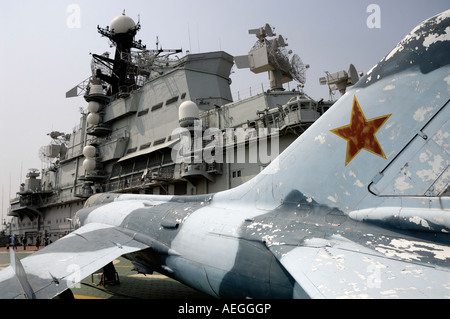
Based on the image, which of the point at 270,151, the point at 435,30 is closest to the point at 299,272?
the point at 435,30

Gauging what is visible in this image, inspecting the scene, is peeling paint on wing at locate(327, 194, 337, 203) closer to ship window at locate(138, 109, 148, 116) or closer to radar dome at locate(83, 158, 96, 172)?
ship window at locate(138, 109, 148, 116)

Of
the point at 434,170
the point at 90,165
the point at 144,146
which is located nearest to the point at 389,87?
the point at 434,170

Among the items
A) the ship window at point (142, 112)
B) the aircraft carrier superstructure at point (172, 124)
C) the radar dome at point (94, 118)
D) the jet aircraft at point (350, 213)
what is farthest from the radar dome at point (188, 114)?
the jet aircraft at point (350, 213)

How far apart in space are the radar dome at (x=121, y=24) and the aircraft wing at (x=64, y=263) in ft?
125

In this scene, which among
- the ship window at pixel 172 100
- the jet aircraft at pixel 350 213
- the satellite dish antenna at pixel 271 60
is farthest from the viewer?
the ship window at pixel 172 100

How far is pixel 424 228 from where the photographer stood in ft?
13.0

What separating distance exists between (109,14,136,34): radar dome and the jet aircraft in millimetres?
40152

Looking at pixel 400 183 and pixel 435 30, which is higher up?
pixel 435 30

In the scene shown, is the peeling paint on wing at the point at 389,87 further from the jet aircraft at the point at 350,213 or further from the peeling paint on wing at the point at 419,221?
the peeling paint on wing at the point at 419,221

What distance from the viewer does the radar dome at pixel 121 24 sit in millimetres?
41094

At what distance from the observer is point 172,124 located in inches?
1169

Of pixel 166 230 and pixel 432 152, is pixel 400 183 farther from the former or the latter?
pixel 166 230

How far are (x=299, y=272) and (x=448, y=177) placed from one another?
230cm

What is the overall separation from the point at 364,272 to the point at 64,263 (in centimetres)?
669
